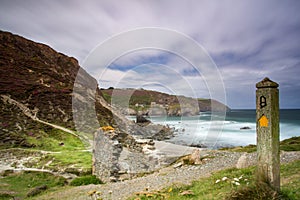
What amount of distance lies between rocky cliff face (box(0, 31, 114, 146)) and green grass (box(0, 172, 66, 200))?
39.6 feet

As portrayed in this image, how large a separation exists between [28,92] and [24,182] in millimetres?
30695

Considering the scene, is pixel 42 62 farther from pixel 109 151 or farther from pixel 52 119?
pixel 109 151

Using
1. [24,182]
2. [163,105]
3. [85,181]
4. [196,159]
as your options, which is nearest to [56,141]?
[24,182]

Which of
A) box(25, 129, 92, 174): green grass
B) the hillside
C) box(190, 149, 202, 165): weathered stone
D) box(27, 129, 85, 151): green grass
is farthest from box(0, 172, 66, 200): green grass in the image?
the hillside

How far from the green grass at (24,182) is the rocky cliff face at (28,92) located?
39.6 feet

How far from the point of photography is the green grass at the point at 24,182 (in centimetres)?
1253

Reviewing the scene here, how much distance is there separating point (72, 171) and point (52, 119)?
23.6 m

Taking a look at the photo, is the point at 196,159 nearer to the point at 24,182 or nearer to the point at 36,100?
the point at 24,182

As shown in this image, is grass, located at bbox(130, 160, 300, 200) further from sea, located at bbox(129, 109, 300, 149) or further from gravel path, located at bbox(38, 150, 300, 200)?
sea, located at bbox(129, 109, 300, 149)

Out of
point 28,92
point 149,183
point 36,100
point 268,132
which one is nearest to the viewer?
point 268,132

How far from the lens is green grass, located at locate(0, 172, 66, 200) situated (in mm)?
12528

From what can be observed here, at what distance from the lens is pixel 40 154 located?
22984 millimetres

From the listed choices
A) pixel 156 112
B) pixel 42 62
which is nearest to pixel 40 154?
pixel 42 62

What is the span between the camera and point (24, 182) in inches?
585
